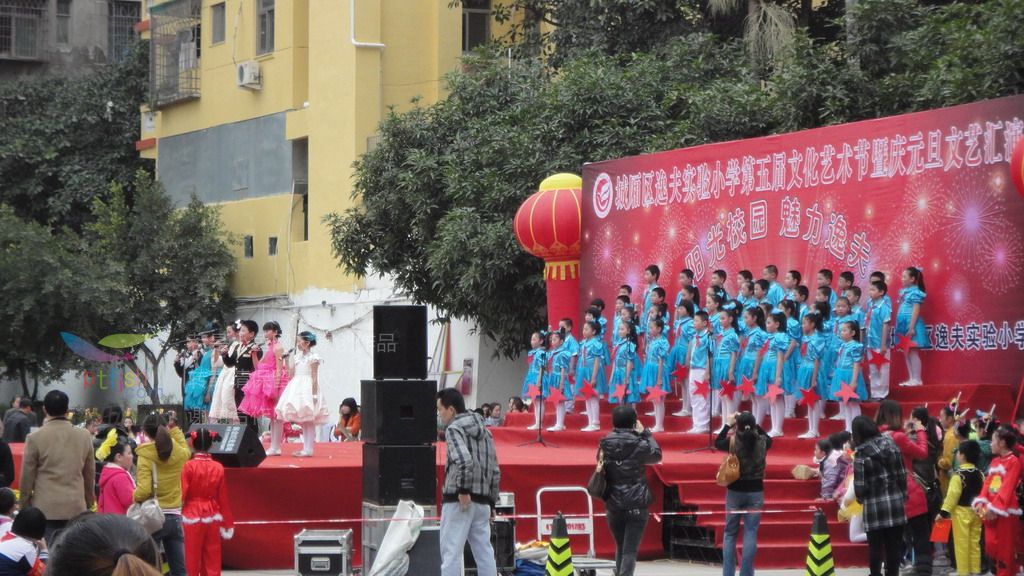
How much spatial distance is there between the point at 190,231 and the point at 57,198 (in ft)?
16.8

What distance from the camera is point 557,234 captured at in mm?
21094

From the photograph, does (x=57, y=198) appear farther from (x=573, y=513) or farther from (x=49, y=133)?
(x=573, y=513)

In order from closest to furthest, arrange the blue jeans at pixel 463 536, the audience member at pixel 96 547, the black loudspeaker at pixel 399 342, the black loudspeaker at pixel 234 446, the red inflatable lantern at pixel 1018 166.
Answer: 1. the audience member at pixel 96 547
2. the blue jeans at pixel 463 536
3. the black loudspeaker at pixel 399 342
4. the black loudspeaker at pixel 234 446
5. the red inflatable lantern at pixel 1018 166

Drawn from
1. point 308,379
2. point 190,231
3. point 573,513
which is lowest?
point 573,513

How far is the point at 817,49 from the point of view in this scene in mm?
21422

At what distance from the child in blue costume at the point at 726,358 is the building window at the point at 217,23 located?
19.6m

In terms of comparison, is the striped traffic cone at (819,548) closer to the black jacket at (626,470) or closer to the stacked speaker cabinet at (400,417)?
the black jacket at (626,470)

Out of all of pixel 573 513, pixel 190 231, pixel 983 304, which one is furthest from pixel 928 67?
pixel 190 231

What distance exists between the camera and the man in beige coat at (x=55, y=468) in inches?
401

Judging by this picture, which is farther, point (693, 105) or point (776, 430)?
point (693, 105)

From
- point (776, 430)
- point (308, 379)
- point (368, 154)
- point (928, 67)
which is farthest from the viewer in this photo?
point (368, 154)

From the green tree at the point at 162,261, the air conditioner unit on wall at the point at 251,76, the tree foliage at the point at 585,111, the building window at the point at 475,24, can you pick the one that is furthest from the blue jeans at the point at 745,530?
the air conditioner unit on wall at the point at 251,76

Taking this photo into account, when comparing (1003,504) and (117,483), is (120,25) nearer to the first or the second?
(117,483)

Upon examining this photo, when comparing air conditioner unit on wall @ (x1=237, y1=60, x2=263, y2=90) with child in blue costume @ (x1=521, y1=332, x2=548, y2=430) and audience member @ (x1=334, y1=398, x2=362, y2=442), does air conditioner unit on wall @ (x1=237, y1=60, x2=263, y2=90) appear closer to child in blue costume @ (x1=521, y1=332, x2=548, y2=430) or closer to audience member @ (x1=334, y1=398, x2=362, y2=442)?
audience member @ (x1=334, y1=398, x2=362, y2=442)
